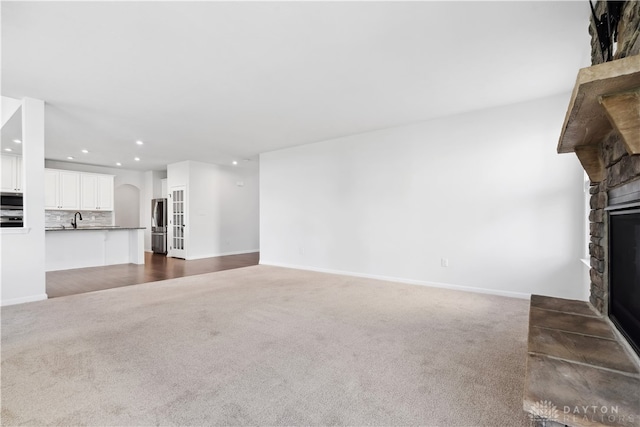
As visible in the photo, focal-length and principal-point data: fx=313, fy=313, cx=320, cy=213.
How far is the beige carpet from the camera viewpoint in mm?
1704

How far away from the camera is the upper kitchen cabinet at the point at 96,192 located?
779cm

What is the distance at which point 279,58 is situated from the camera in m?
2.90

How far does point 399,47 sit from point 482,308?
2.92 meters

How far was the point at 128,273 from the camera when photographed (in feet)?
19.1

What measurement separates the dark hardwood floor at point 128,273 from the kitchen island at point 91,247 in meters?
0.26

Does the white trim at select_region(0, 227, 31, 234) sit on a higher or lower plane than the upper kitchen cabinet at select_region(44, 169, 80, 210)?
lower

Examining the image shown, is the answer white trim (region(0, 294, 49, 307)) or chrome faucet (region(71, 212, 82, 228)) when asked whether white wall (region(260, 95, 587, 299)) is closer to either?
white trim (region(0, 294, 49, 307))

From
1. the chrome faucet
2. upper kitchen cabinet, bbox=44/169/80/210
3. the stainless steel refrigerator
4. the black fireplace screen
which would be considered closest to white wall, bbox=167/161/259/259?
the stainless steel refrigerator

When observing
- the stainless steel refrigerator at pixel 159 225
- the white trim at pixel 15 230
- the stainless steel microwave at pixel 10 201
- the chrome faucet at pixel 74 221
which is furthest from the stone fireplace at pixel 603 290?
the stainless steel microwave at pixel 10 201

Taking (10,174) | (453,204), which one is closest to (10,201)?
(10,174)

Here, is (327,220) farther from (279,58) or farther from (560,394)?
(560,394)

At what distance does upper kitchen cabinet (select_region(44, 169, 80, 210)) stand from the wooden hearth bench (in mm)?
9328

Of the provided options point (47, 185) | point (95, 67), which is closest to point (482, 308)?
point (95, 67)

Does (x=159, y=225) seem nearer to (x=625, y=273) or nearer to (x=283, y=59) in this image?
(x=283, y=59)
